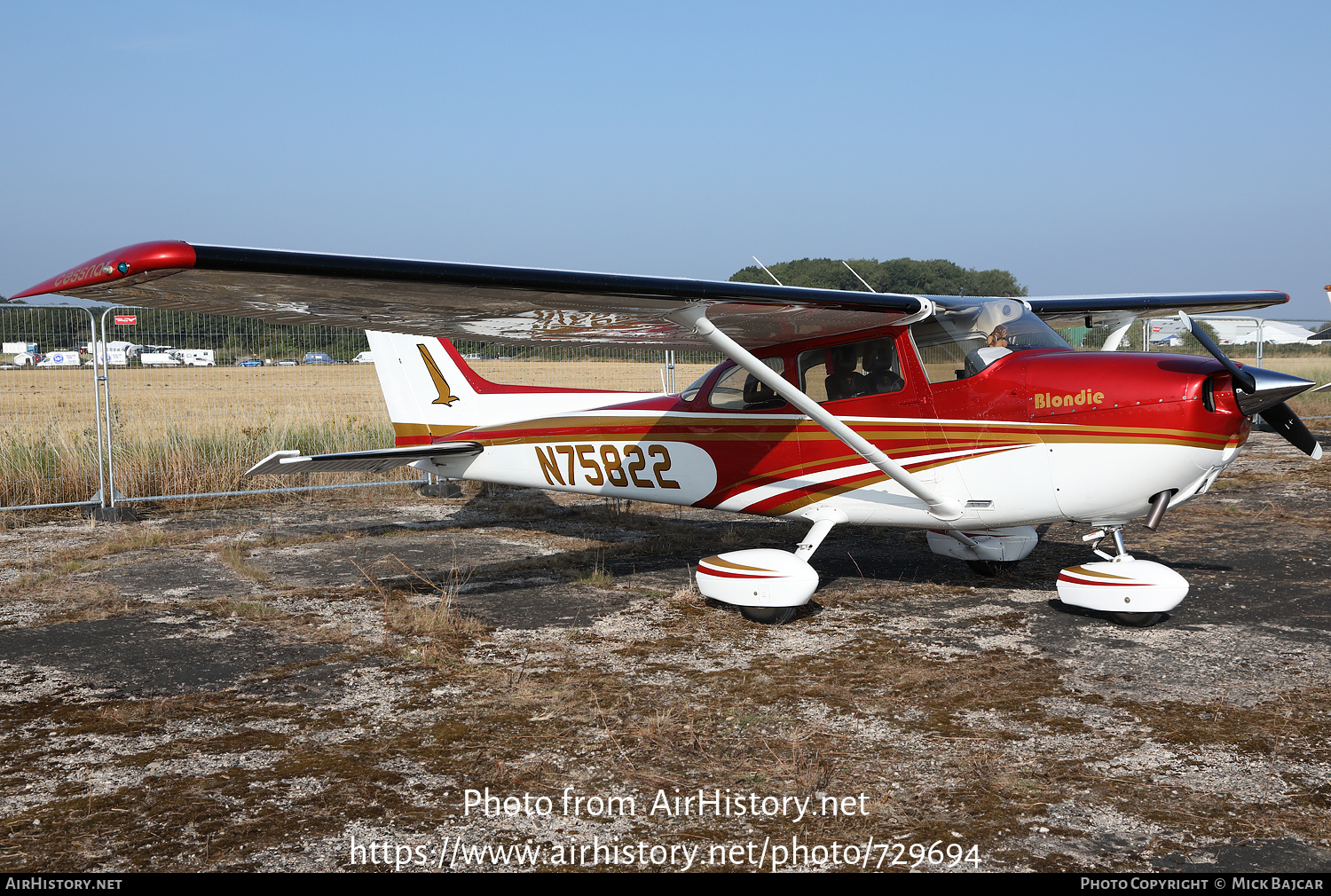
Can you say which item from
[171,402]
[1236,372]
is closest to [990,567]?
[1236,372]

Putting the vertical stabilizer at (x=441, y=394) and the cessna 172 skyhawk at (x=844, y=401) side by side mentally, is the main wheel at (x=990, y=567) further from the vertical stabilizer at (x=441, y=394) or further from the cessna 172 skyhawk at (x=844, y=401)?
the vertical stabilizer at (x=441, y=394)

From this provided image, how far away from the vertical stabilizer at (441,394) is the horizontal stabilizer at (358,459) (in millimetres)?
394

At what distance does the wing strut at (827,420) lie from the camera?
19.0 feet

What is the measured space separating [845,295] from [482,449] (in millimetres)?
4147

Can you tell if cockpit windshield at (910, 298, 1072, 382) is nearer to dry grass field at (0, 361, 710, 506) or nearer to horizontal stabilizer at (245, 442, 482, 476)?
horizontal stabilizer at (245, 442, 482, 476)

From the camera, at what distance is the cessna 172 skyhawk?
4.97 m

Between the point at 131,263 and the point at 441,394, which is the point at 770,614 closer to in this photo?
the point at 131,263

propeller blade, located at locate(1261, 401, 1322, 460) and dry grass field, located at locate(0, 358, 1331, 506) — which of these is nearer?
propeller blade, located at locate(1261, 401, 1322, 460)

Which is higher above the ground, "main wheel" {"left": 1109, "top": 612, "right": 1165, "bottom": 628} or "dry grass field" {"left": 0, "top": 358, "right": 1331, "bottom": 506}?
"dry grass field" {"left": 0, "top": 358, "right": 1331, "bottom": 506}

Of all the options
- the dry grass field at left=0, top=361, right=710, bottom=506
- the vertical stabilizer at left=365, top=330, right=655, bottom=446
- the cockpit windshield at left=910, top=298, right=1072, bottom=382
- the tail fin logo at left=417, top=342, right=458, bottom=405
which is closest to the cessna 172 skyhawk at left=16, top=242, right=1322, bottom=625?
the cockpit windshield at left=910, top=298, right=1072, bottom=382

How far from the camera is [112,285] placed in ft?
13.2

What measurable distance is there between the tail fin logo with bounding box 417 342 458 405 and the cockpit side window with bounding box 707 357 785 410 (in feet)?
10.6

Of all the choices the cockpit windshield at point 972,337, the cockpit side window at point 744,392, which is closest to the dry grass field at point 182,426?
the cockpit side window at point 744,392
